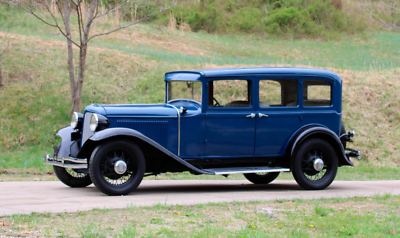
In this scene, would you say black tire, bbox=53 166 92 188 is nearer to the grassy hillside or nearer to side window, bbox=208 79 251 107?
side window, bbox=208 79 251 107

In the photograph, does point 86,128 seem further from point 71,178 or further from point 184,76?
point 184,76

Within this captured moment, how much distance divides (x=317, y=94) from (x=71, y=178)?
4.70 m

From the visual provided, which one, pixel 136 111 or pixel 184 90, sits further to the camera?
pixel 184 90

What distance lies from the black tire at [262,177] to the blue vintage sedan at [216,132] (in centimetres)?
88

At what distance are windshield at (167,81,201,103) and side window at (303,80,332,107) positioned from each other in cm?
199

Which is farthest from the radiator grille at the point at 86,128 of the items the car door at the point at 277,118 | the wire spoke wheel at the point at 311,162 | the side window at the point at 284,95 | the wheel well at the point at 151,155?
the wire spoke wheel at the point at 311,162

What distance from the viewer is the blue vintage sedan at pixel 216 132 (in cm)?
736

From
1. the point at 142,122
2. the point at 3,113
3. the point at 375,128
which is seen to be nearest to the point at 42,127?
the point at 3,113

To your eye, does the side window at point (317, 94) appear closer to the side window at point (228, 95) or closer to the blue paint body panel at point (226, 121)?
the blue paint body panel at point (226, 121)

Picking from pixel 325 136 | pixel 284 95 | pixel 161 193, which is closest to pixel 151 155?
pixel 161 193

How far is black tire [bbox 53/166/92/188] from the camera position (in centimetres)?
843

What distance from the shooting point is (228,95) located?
8.09m

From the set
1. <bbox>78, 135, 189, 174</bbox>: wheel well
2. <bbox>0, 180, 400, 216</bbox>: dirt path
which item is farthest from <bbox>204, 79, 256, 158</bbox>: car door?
<bbox>0, 180, 400, 216</bbox>: dirt path

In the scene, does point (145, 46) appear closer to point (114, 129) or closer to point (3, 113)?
point (3, 113)
